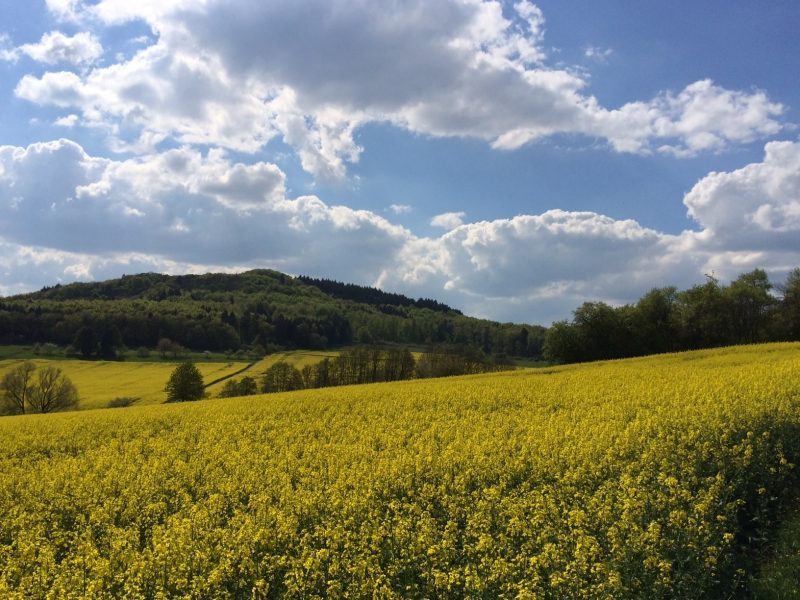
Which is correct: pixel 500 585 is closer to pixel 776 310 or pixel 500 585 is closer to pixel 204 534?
pixel 204 534

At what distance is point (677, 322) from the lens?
64250 millimetres

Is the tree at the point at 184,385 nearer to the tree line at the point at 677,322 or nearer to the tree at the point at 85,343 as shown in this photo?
the tree line at the point at 677,322

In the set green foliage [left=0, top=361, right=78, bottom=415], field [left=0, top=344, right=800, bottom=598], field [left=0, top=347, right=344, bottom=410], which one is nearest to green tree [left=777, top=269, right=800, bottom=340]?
field [left=0, top=344, right=800, bottom=598]

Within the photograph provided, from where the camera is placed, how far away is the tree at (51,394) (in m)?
61.9

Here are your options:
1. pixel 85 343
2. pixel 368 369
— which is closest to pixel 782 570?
pixel 368 369

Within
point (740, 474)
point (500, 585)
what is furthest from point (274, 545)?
point (740, 474)

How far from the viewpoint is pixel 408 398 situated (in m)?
25.5

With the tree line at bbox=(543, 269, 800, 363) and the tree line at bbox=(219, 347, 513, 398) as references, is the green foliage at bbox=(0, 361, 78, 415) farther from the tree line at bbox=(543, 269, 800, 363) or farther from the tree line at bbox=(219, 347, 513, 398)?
the tree line at bbox=(543, 269, 800, 363)

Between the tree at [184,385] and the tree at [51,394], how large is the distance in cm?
1051

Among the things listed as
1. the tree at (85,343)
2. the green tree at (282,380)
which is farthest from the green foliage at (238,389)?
the tree at (85,343)

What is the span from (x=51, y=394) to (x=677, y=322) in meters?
70.5

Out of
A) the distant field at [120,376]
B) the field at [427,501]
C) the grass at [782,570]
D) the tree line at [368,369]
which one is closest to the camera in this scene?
the field at [427,501]

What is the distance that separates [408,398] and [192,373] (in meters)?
45.8

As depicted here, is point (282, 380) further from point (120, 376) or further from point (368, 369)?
point (120, 376)
